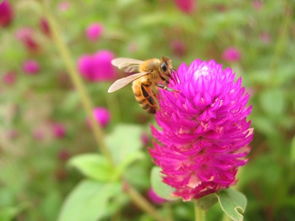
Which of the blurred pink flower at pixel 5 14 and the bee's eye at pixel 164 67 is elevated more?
the blurred pink flower at pixel 5 14

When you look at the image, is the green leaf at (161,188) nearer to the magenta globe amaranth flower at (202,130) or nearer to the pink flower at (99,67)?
the magenta globe amaranth flower at (202,130)

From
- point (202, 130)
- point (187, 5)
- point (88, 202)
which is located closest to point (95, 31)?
point (187, 5)

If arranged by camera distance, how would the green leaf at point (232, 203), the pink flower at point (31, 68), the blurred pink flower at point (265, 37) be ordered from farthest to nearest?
the pink flower at point (31, 68)
the blurred pink flower at point (265, 37)
the green leaf at point (232, 203)

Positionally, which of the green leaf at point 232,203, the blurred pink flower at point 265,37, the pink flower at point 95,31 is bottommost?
the blurred pink flower at point 265,37

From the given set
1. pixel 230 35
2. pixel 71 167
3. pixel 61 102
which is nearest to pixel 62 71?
pixel 61 102

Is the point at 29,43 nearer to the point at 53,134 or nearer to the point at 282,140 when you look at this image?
the point at 53,134

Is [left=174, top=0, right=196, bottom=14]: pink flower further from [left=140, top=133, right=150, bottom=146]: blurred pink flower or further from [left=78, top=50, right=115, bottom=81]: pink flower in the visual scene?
→ [left=140, top=133, right=150, bottom=146]: blurred pink flower

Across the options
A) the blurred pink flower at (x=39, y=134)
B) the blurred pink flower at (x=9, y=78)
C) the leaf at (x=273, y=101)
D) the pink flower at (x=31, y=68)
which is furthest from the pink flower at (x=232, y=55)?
the blurred pink flower at (x=9, y=78)

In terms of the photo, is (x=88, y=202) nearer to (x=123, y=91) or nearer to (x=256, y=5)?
(x=123, y=91)
